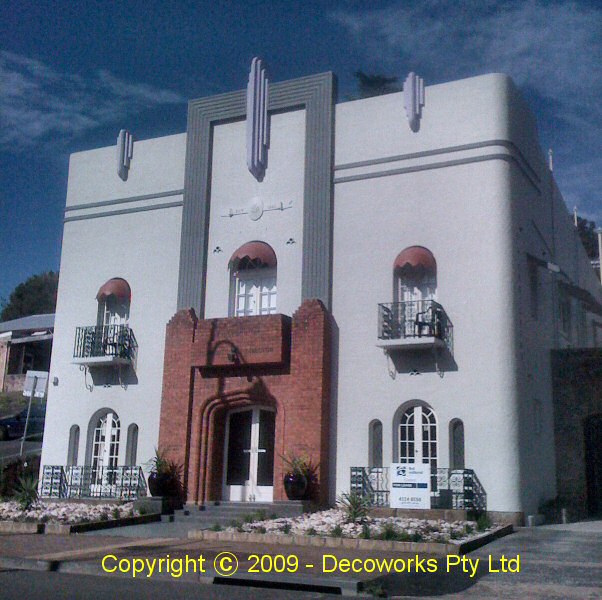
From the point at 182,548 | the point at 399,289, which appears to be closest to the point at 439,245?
the point at 399,289

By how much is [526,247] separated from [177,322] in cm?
911

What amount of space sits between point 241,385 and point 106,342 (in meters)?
4.35

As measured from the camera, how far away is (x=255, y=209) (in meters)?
22.0

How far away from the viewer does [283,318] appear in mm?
20328

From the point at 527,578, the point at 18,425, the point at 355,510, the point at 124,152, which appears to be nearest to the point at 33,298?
the point at 18,425

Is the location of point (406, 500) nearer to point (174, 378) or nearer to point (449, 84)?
point (174, 378)

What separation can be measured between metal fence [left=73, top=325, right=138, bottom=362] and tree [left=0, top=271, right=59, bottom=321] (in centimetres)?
5556

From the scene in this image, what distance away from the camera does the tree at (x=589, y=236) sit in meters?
50.1

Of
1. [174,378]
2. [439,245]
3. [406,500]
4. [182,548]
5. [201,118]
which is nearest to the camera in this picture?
[182,548]

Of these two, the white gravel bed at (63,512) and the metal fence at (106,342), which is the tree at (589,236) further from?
the white gravel bed at (63,512)

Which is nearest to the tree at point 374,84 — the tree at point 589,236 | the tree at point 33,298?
the tree at point 589,236

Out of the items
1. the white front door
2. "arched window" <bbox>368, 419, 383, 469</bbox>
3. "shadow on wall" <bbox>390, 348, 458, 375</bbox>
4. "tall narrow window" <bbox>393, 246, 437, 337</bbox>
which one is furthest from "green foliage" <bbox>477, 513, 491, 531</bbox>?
the white front door

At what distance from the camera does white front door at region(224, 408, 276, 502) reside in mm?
20531

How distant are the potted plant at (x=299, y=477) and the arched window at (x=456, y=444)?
3.19m
